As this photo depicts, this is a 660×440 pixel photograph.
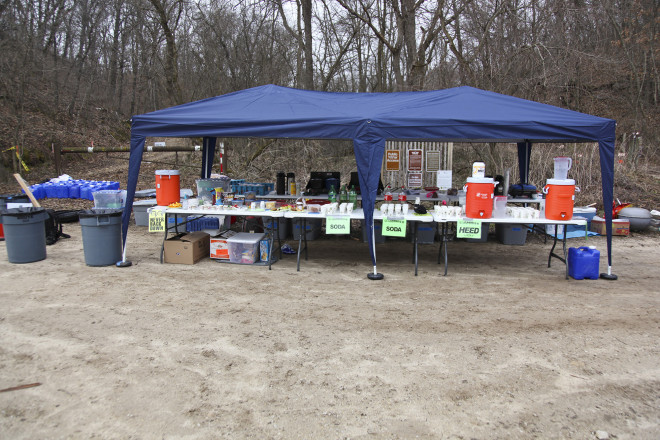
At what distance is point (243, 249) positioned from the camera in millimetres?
6422

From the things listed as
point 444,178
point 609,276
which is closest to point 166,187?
point 444,178

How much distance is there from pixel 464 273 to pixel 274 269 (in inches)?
101

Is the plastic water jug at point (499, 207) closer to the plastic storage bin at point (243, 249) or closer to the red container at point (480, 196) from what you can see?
the red container at point (480, 196)

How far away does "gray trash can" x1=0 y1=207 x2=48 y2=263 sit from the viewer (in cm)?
623

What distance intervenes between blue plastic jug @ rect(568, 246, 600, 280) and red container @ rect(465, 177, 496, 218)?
4.08 ft

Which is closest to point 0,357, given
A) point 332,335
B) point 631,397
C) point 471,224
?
point 332,335

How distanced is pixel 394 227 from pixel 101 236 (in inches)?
157

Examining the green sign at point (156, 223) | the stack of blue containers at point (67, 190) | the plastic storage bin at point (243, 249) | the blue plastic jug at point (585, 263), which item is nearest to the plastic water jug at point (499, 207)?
the blue plastic jug at point (585, 263)

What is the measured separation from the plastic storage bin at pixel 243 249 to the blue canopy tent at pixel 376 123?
1.46m

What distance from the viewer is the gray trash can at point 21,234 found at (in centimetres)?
623

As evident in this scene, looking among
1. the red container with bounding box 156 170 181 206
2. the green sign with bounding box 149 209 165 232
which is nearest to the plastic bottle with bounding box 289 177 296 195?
the red container with bounding box 156 170 181 206

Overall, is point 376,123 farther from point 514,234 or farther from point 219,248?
point 514,234

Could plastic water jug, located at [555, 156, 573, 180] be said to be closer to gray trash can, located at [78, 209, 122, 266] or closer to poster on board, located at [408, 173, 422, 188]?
poster on board, located at [408, 173, 422, 188]

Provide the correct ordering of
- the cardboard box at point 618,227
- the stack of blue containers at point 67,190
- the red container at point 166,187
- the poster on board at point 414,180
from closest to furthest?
the red container at point 166,187 < the cardboard box at point 618,227 < the poster on board at point 414,180 < the stack of blue containers at point 67,190
